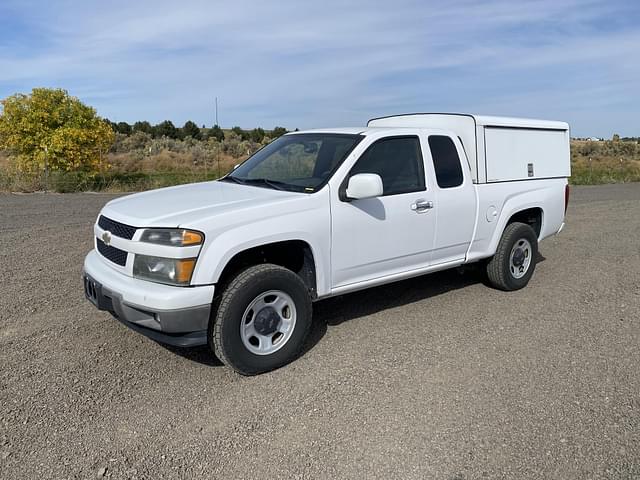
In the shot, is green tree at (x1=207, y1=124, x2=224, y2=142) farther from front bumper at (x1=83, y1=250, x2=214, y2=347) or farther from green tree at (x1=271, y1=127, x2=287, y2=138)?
front bumper at (x1=83, y1=250, x2=214, y2=347)

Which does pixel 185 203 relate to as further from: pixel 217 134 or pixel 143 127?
pixel 143 127

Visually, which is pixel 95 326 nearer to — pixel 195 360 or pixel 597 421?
pixel 195 360

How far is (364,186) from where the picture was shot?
439cm

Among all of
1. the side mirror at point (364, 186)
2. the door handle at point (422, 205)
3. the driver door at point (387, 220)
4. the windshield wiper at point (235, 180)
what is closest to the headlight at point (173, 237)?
the driver door at point (387, 220)

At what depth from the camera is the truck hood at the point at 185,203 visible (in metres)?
3.97

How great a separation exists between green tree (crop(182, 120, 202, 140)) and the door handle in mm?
42515

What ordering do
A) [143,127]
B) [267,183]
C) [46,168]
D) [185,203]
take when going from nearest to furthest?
[185,203] < [267,183] < [46,168] < [143,127]

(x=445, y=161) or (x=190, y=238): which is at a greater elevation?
(x=445, y=161)

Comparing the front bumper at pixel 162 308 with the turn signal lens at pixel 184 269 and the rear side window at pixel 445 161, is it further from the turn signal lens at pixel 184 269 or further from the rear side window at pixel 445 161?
the rear side window at pixel 445 161

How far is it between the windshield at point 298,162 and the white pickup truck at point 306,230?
0.02 meters

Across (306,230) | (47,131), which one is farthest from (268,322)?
(47,131)

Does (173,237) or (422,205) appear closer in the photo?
(173,237)

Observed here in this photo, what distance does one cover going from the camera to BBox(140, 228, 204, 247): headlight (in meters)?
3.80

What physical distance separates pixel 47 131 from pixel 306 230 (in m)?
15.0
